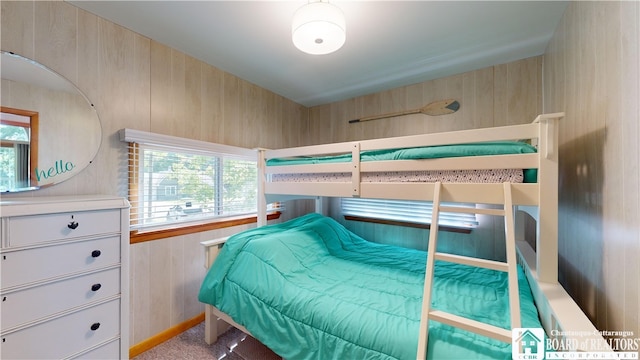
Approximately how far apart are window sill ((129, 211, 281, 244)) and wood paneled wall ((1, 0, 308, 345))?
0.05m

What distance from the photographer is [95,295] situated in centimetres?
142

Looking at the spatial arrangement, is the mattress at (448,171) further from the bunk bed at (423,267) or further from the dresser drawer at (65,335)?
the dresser drawer at (65,335)

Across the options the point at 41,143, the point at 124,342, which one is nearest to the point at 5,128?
the point at 41,143

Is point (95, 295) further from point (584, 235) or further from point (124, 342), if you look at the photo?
point (584, 235)

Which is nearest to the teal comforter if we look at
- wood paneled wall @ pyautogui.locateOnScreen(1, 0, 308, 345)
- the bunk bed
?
the bunk bed

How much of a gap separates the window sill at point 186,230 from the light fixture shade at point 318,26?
72.3 inches

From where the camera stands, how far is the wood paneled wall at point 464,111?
2309mm

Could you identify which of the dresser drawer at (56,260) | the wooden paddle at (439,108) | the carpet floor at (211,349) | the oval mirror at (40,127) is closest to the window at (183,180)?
the oval mirror at (40,127)

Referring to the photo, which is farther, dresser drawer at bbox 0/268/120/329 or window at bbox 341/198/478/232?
window at bbox 341/198/478/232

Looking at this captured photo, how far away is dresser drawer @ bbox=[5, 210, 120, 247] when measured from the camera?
1.17m

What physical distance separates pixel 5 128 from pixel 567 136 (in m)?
3.52

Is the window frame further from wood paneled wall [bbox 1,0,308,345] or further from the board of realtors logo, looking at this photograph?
the board of realtors logo

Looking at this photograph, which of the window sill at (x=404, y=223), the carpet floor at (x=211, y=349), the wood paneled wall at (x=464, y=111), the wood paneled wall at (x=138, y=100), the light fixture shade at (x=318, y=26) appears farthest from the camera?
the window sill at (x=404, y=223)

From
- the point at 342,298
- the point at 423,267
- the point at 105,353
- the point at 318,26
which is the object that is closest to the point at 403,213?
the point at 423,267
